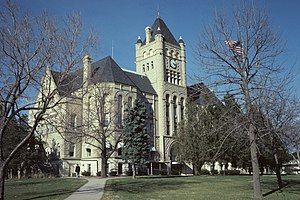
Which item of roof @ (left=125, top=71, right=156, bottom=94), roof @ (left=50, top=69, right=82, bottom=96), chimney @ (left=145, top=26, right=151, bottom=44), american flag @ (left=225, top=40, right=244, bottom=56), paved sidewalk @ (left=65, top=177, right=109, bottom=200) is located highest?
→ chimney @ (left=145, top=26, right=151, bottom=44)

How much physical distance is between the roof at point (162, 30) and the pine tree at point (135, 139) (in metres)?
29.9

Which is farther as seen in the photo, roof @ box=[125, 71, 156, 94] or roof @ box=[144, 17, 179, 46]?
roof @ box=[144, 17, 179, 46]

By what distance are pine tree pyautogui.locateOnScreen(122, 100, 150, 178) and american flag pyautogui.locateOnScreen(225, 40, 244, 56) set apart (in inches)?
891

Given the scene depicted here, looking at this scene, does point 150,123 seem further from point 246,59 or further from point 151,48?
point 246,59

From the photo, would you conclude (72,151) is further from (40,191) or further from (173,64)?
(40,191)

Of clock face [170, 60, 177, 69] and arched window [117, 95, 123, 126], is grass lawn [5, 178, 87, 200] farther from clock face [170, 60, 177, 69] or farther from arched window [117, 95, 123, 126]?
clock face [170, 60, 177, 69]

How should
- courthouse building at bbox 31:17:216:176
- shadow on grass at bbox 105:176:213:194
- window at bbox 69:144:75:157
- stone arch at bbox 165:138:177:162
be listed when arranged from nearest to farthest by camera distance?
shadow on grass at bbox 105:176:213:194 < courthouse building at bbox 31:17:216:176 < window at bbox 69:144:75:157 < stone arch at bbox 165:138:177:162

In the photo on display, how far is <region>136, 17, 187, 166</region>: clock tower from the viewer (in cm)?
5919

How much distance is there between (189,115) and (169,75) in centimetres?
1938

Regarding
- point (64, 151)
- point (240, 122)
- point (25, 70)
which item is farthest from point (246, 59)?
point (64, 151)

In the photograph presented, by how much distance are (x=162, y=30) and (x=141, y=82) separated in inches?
491

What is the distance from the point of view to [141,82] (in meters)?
61.3

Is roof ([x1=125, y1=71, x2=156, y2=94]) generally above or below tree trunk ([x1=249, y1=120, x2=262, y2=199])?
above

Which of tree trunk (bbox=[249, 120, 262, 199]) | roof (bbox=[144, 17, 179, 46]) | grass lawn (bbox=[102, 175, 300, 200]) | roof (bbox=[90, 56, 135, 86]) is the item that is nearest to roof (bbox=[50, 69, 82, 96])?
grass lawn (bbox=[102, 175, 300, 200])
